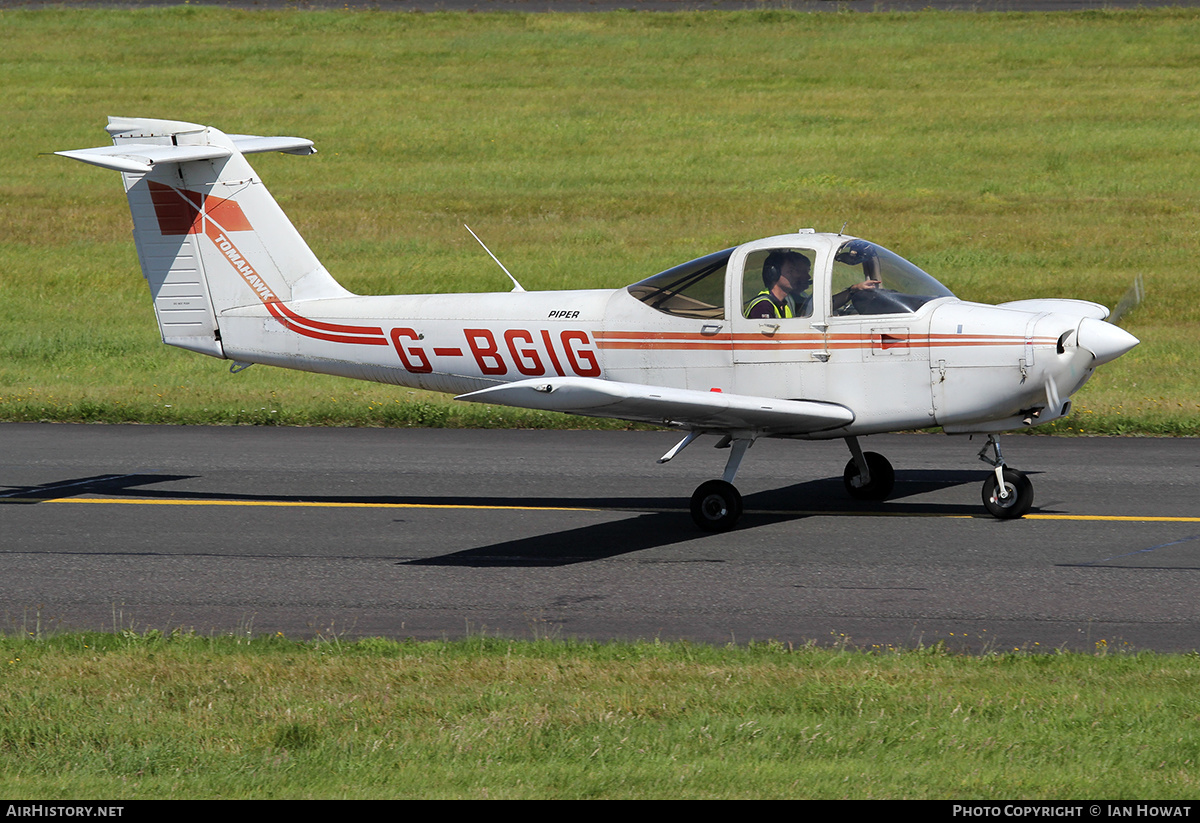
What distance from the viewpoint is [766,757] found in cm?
585

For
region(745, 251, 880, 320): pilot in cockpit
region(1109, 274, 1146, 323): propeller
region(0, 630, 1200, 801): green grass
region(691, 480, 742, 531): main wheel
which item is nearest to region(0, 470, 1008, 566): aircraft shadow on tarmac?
region(691, 480, 742, 531): main wheel

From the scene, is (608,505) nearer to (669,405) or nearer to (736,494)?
(736,494)

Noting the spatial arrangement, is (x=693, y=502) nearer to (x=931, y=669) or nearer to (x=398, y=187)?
(x=931, y=669)

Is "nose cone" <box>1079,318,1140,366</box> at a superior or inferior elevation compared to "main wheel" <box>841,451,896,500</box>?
superior

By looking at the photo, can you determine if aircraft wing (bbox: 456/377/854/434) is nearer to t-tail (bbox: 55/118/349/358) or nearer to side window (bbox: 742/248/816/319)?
side window (bbox: 742/248/816/319)

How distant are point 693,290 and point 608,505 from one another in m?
1.95

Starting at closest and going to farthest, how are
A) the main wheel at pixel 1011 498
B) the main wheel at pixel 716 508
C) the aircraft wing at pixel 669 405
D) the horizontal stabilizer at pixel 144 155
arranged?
the aircraft wing at pixel 669 405 → the main wheel at pixel 716 508 → the main wheel at pixel 1011 498 → the horizontal stabilizer at pixel 144 155

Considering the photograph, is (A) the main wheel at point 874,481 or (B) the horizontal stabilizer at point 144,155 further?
(A) the main wheel at point 874,481

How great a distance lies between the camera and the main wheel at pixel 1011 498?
10.7m

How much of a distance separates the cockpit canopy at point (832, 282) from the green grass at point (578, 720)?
3.77 metres

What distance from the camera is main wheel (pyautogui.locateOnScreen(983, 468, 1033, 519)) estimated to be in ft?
35.0

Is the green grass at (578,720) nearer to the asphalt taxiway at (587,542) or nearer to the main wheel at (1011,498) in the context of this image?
the asphalt taxiway at (587,542)

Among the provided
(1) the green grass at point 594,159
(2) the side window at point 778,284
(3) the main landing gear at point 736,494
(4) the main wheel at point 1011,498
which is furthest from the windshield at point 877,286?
(1) the green grass at point 594,159

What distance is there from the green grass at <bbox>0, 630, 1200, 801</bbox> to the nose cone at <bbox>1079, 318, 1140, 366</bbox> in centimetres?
318
